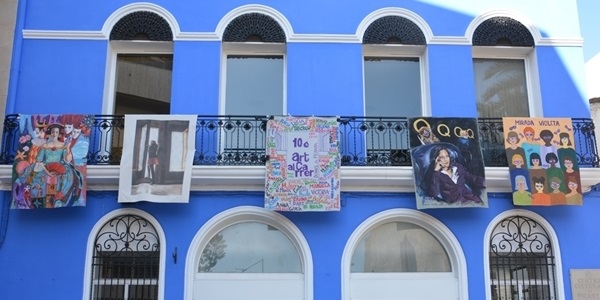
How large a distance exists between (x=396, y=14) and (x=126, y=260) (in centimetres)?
609

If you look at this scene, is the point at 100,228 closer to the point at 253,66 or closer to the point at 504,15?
the point at 253,66

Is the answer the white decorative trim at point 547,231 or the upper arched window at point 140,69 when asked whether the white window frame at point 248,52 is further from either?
the white decorative trim at point 547,231

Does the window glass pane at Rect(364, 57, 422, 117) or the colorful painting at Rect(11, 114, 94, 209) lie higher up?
the window glass pane at Rect(364, 57, 422, 117)

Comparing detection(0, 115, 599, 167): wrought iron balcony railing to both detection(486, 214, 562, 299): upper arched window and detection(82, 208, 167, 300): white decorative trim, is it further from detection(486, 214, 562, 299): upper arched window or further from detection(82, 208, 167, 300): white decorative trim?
detection(486, 214, 562, 299): upper arched window

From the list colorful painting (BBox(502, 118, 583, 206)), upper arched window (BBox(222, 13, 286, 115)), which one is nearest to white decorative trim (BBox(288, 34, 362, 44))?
upper arched window (BBox(222, 13, 286, 115))

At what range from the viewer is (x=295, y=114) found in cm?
1082

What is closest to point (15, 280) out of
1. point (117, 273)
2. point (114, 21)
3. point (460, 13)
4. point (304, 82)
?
point (117, 273)

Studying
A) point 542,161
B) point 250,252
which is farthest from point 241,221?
Result: point 542,161

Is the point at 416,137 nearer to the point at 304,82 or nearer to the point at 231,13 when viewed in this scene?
the point at 304,82

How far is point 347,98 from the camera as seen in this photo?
10938 mm

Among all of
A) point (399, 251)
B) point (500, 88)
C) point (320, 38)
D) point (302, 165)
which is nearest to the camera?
point (302, 165)

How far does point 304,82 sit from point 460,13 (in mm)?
3041

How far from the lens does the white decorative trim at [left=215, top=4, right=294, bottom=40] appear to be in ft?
36.8

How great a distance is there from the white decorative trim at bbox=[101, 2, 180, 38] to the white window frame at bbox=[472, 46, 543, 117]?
17.1 feet
